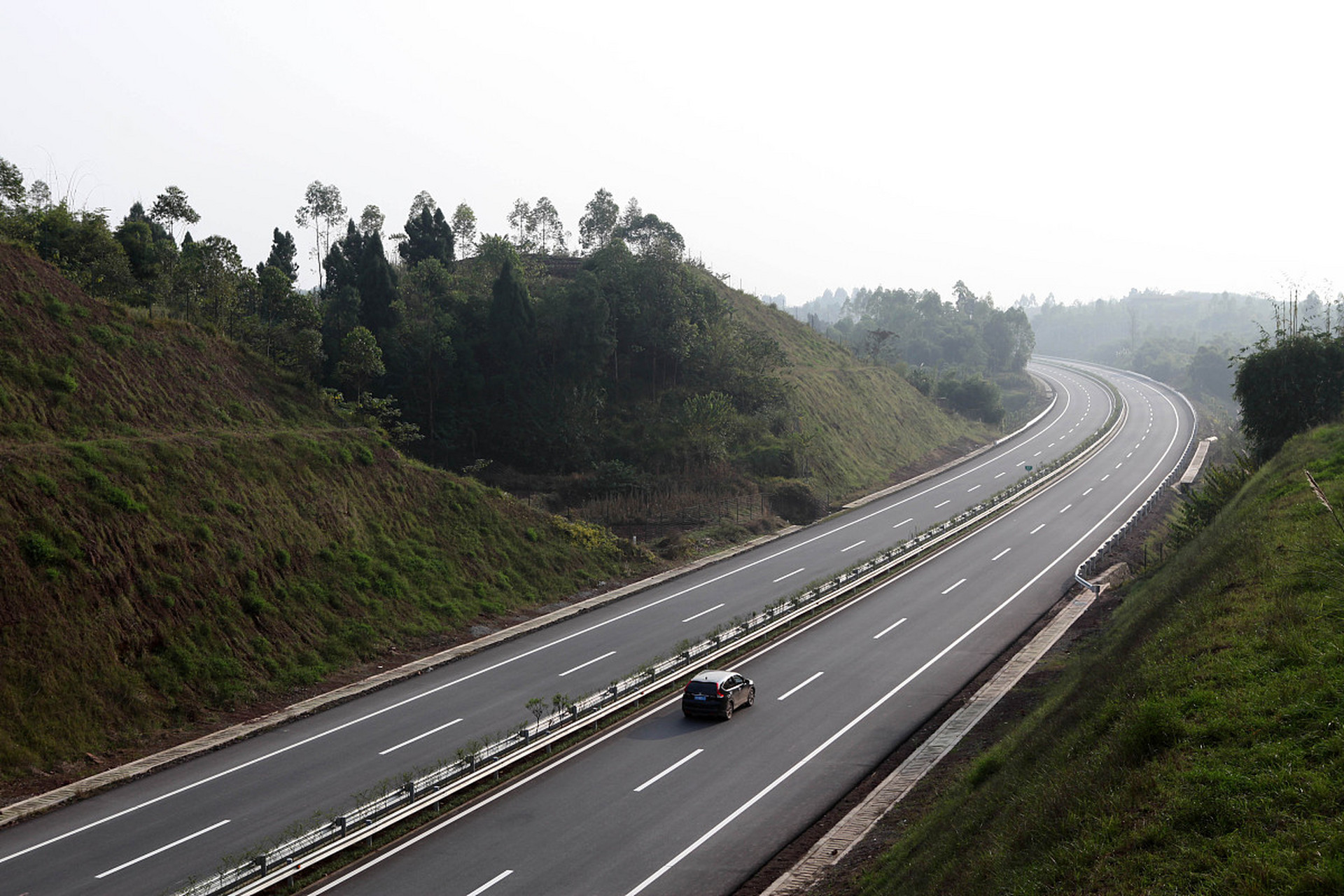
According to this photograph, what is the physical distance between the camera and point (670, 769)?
75.3 feet

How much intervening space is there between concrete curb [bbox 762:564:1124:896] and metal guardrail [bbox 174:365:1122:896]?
8.37m

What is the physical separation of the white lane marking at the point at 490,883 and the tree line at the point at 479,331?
105 feet

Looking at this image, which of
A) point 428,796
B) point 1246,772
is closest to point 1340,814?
point 1246,772

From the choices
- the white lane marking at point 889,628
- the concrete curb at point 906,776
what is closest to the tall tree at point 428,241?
the white lane marking at point 889,628

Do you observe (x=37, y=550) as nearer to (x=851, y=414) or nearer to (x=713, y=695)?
(x=713, y=695)

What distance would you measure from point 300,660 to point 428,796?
1205cm

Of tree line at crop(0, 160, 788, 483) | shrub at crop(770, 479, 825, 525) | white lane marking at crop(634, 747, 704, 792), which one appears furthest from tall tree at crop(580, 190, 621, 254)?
white lane marking at crop(634, 747, 704, 792)

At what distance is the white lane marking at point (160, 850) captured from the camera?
58.9ft

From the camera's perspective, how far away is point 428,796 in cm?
2061

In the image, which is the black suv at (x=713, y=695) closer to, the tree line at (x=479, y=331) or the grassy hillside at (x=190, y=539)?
the grassy hillside at (x=190, y=539)

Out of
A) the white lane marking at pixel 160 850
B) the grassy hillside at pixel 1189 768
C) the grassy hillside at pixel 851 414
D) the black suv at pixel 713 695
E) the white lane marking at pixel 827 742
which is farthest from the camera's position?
the grassy hillside at pixel 851 414

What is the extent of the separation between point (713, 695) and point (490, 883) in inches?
403

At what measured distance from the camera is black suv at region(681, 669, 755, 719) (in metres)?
26.3

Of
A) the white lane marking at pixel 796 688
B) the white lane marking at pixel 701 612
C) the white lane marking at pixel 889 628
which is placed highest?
the white lane marking at pixel 701 612
